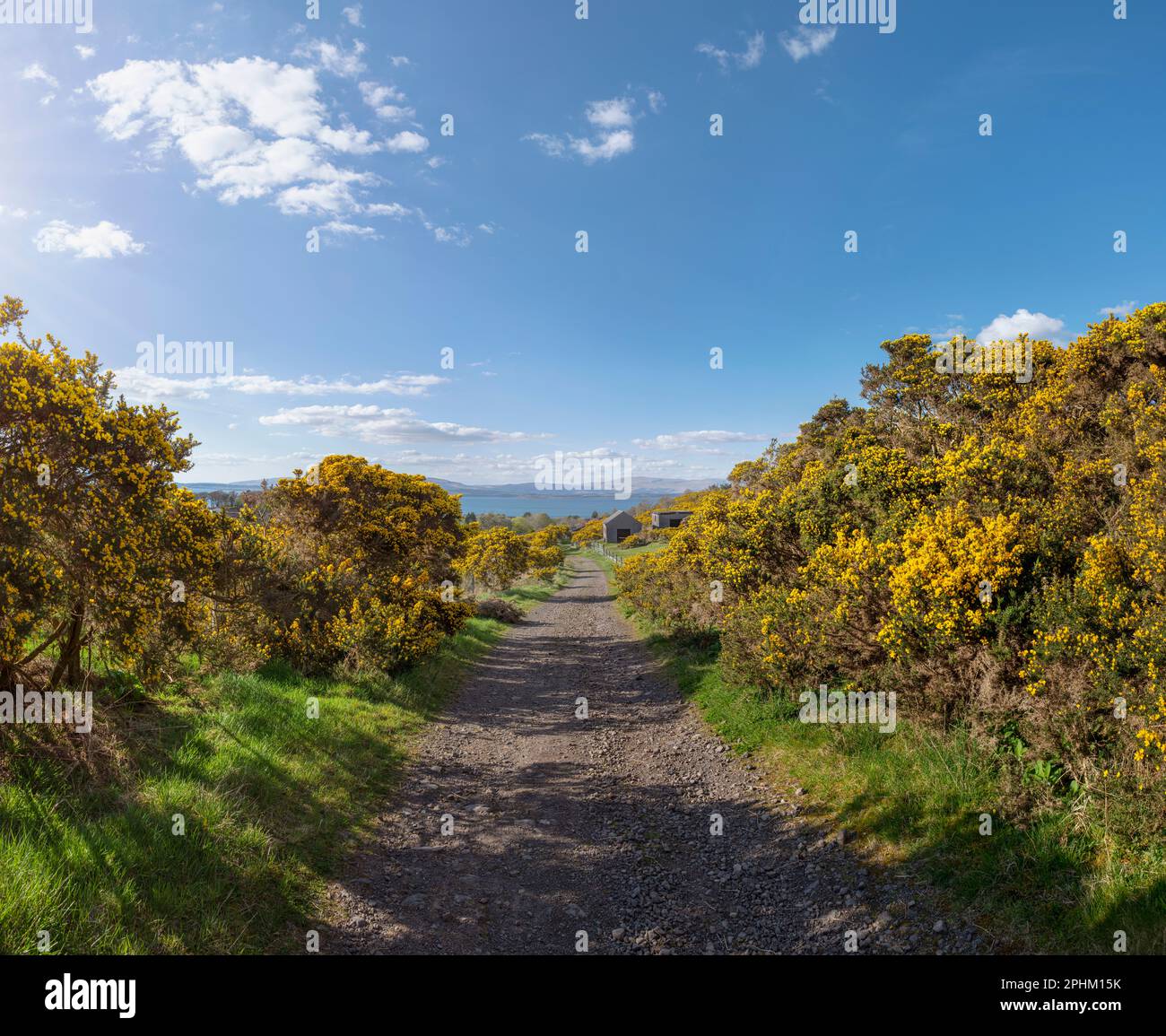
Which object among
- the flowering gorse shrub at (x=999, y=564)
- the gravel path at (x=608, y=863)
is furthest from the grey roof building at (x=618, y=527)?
the gravel path at (x=608, y=863)

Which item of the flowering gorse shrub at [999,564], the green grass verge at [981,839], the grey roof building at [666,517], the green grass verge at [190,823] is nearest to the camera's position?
the green grass verge at [190,823]

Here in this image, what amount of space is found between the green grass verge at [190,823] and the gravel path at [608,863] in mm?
572

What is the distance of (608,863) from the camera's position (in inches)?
243

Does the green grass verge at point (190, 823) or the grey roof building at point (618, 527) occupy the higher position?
the grey roof building at point (618, 527)

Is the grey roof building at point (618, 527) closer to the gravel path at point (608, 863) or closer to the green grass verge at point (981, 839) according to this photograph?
the gravel path at point (608, 863)

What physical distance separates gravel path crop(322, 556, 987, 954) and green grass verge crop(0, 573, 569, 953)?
22.5 inches

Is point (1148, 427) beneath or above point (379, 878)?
above

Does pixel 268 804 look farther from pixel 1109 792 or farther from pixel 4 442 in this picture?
pixel 1109 792

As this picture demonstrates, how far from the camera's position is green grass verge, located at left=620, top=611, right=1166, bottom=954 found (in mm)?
4176

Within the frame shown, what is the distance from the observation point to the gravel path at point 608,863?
4.91m

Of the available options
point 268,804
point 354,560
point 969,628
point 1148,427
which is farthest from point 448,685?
point 1148,427

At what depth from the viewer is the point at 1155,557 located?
5.11 metres
